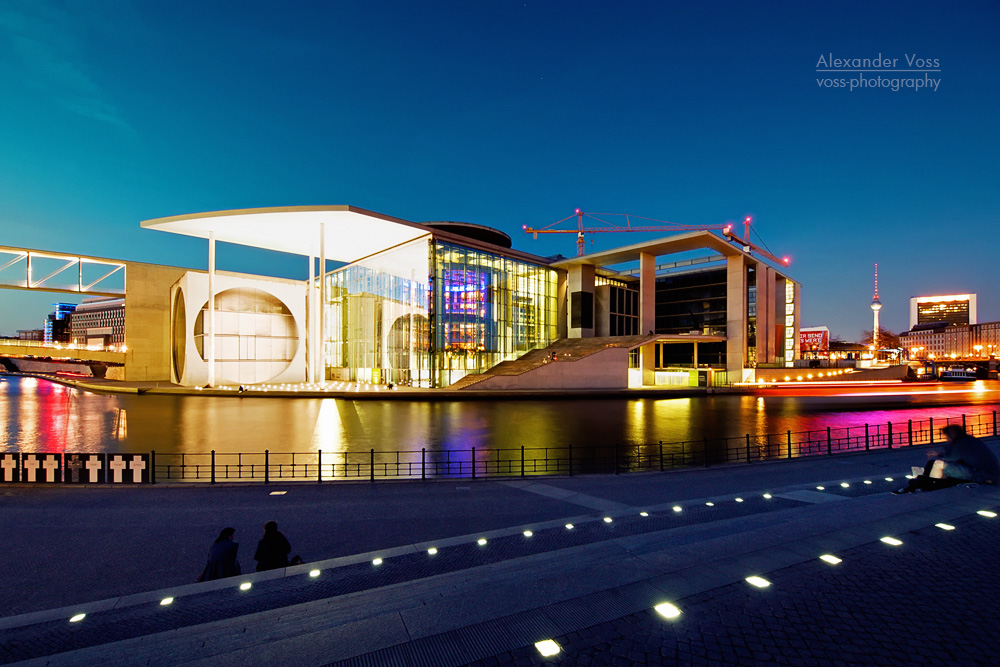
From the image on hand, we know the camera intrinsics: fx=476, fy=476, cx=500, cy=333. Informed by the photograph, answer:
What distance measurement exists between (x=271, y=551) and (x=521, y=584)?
3.40m

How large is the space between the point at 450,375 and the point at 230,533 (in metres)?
37.7

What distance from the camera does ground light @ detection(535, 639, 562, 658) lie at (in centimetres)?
322

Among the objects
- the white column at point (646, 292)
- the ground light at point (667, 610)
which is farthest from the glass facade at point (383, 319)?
the ground light at point (667, 610)

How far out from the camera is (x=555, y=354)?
46250 millimetres

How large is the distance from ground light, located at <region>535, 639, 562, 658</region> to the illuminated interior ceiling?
36.5 m

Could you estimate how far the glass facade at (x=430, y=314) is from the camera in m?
42.8

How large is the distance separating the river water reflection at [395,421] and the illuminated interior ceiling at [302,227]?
49.0 feet

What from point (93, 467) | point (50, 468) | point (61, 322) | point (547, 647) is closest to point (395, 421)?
point (93, 467)

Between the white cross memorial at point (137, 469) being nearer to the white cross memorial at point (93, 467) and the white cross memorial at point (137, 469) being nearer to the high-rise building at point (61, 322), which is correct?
the white cross memorial at point (93, 467)

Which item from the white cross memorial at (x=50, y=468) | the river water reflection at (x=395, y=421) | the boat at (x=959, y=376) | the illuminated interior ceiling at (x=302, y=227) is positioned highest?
the illuminated interior ceiling at (x=302, y=227)

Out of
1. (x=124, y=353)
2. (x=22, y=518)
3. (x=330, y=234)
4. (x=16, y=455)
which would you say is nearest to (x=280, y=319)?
(x=330, y=234)

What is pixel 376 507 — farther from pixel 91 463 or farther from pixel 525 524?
pixel 91 463

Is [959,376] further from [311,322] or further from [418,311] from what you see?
[311,322]

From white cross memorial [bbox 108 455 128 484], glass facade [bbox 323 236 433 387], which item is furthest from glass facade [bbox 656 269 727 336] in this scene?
white cross memorial [bbox 108 455 128 484]
